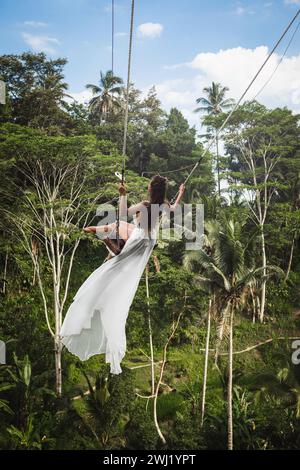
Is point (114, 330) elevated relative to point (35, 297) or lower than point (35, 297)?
elevated

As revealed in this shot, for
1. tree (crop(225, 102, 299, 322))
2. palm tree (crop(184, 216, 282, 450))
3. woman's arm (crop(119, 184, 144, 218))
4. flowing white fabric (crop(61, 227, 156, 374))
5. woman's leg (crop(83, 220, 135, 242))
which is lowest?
palm tree (crop(184, 216, 282, 450))

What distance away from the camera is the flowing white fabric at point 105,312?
2502 millimetres

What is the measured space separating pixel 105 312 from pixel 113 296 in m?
0.12

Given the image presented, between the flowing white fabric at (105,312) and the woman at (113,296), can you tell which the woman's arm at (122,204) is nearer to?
the woman at (113,296)

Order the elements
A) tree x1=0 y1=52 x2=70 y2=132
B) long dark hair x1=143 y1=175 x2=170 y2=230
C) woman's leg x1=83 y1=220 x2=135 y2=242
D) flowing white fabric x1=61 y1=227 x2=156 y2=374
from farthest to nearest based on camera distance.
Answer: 1. tree x1=0 y1=52 x2=70 y2=132
2. woman's leg x1=83 y1=220 x2=135 y2=242
3. long dark hair x1=143 y1=175 x2=170 y2=230
4. flowing white fabric x1=61 y1=227 x2=156 y2=374

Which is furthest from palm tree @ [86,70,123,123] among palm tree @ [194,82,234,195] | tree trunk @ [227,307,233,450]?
tree trunk @ [227,307,233,450]

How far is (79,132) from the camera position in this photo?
16.3 meters

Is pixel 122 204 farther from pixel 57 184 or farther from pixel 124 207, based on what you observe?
pixel 57 184

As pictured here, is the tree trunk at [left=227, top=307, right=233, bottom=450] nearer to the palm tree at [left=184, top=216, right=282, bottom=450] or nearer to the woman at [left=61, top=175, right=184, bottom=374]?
the palm tree at [left=184, top=216, right=282, bottom=450]

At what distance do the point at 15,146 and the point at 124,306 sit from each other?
922 cm

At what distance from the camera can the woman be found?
251cm

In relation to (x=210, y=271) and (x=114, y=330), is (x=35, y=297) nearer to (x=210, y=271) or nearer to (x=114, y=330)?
(x=210, y=271)
